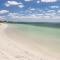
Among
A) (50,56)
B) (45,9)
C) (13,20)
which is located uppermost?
(45,9)

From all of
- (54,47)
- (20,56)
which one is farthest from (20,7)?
(54,47)

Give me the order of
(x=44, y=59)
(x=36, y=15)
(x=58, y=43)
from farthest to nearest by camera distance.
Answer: (x=58, y=43) < (x=36, y=15) < (x=44, y=59)

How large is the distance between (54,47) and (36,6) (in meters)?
0.48

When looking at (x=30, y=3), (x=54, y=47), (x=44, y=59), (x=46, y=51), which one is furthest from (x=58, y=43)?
(x=30, y=3)

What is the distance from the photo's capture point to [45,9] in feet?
4.70

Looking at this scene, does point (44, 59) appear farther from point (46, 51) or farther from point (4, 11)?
point (4, 11)

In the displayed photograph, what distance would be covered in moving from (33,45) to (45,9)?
Answer: 1.47 ft

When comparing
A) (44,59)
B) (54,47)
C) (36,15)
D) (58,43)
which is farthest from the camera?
(58,43)

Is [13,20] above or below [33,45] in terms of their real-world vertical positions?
above

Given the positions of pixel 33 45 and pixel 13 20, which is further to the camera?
pixel 33 45

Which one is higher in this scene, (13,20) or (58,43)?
(13,20)

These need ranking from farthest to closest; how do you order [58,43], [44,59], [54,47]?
[58,43], [54,47], [44,59]

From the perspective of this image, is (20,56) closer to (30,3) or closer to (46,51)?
(46,51)

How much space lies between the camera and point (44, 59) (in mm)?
1391
